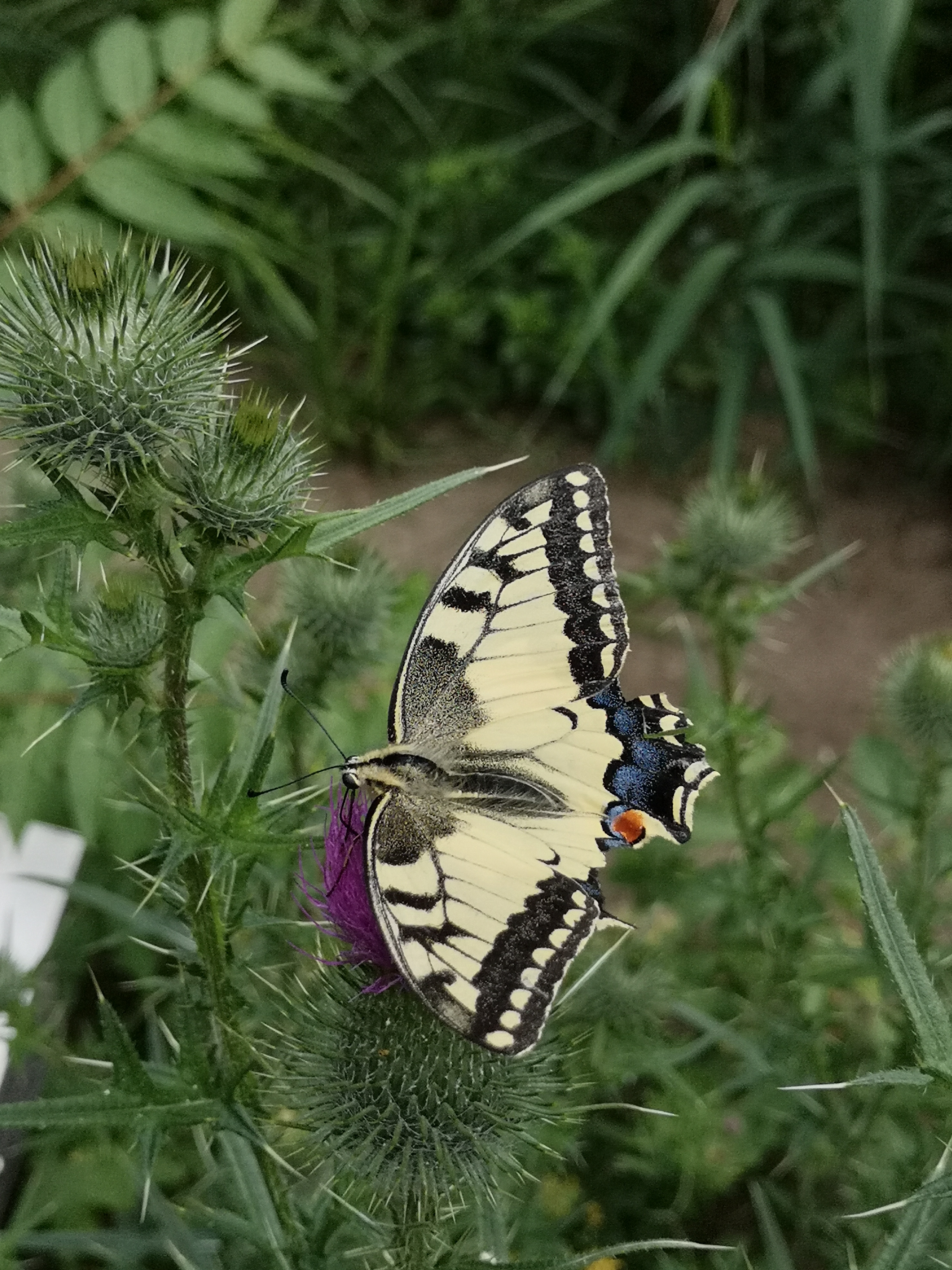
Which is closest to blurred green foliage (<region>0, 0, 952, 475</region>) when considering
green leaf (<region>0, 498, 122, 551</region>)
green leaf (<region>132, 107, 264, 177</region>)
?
green leaf (<region>132, 107, 264, 177</region>)

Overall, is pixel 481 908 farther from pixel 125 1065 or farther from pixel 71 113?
pixel 71 113

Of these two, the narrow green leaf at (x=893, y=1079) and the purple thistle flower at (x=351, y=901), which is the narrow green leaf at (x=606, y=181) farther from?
the narrow green leaf at (x=893, y=1079)

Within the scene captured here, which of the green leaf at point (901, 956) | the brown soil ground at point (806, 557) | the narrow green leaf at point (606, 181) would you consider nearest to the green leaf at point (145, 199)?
the narrow green leaf at point (606, 181)

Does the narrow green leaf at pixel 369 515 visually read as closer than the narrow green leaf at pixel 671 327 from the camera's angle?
Yes

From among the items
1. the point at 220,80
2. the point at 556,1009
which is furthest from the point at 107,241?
the point at 556,1009

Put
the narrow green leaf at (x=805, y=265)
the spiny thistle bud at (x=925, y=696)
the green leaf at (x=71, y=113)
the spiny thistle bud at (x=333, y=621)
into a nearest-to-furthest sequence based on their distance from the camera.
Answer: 1. the spiny thistle bud at (x=333, y=621)
2. the spiny thistle bud at (x=925, y=696)
3. the green leaf at (x=71, y=113)
4. the narrow green leaf at (x=805, y=265)

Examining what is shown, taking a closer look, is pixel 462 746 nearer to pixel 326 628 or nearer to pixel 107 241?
pixel 326 628
